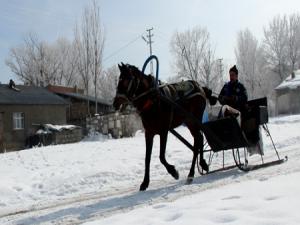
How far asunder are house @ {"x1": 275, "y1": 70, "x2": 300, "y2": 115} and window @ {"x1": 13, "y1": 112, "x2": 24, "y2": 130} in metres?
27.2

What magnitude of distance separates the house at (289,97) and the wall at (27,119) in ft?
77.2

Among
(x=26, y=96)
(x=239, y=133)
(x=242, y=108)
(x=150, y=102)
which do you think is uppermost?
→ (x=26, y=96)

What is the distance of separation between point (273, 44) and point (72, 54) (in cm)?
2928

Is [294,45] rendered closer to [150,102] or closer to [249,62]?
[249,62]

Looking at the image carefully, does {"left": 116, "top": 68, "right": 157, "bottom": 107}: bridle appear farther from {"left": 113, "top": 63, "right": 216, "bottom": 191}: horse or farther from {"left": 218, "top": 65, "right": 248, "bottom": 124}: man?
{"left": 218, "top": 65, "right": 248, "bottom": 124}: man

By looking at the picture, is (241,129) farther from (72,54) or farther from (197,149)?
(72,54)

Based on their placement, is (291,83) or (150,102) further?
(291,83)

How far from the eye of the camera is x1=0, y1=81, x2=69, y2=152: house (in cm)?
3728

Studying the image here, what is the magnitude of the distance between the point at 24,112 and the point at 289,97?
2756cm

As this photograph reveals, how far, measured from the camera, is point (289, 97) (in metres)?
48.6

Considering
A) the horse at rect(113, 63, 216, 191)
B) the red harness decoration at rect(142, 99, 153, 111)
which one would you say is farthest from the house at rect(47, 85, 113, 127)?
the red harness decoration at rect(142, 99, 153, 111)

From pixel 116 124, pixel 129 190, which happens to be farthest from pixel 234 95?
pixel 116 124

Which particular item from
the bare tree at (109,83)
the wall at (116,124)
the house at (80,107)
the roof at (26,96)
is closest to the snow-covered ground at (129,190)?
the wall at (116,124)

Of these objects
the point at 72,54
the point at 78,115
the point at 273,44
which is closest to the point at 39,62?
the point at 72,54
